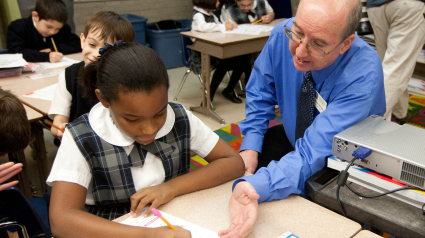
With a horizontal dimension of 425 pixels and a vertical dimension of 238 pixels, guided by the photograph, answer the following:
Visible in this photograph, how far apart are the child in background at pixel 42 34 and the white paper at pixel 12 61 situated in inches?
5.9

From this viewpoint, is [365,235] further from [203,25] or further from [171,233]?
[203,25]

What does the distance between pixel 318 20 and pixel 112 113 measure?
29.4 inches

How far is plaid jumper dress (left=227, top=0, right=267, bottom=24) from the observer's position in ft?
13.1

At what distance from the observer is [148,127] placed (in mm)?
935

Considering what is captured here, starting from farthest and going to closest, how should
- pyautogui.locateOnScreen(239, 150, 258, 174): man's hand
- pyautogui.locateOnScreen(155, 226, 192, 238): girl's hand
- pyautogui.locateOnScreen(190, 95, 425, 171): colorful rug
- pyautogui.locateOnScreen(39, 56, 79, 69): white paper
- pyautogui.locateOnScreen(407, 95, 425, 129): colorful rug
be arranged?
pyautogui.locateOnScreen(407, 95, 425, 129): colorful rug, pyautogui.locateOnScreen(190, 95, 425, 171): colorful rug, pyautogui.locateOnScreen(39, 56, 79, 69): white paper, pyautogui.locateOnScreen(239, 150, 258, 174): man's hand, pyautogui.locateOnScreen(155, 226, 192, 238): girl's hand

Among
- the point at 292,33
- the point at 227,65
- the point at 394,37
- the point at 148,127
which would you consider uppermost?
the point at 292,33

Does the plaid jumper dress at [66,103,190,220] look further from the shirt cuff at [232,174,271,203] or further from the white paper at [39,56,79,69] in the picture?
the white paper at [39,56,79,69]

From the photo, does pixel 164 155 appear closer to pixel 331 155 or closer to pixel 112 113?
pixel 112 113

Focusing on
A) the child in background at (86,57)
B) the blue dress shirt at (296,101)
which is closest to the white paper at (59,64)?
the child in background at (86,57)

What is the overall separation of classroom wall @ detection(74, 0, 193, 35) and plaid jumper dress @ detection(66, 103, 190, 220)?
13.2 ft

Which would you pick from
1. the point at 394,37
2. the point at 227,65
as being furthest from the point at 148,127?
the point at 227,65

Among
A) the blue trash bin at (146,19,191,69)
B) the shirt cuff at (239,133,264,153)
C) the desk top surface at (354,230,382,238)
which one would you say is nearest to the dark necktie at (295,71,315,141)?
the shirt cuff at (239,133,264,153)

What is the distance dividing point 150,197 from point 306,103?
784 mm

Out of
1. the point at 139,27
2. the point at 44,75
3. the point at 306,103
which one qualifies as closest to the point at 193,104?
the point at 139,27
